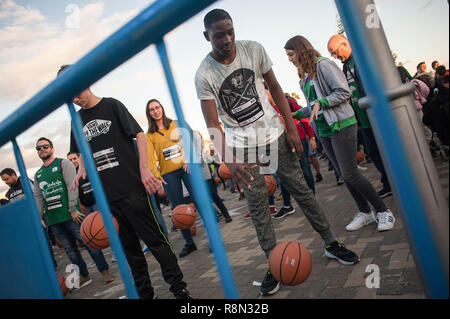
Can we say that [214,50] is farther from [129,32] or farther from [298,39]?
[129,32]

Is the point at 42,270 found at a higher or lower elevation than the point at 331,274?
higher

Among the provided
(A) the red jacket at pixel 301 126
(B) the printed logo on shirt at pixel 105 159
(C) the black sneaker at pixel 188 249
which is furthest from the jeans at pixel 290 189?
(A) the red jacket at pixel 301 126

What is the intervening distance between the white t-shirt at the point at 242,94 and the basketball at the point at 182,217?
2.48 m

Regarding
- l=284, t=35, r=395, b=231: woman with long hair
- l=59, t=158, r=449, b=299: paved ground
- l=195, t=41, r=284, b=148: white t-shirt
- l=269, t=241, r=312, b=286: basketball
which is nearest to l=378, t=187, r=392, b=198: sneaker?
l=59, t=158, r=449, b=299: paved ground

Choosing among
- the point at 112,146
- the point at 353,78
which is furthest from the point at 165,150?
the point at 353,78

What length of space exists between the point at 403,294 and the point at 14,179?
6.99 metres

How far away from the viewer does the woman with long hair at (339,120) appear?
3.34 m

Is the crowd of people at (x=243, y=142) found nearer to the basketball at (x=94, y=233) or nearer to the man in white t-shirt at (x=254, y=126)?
the man in white t-shirt at (x=254, y=126)

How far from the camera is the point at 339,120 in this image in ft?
10.9

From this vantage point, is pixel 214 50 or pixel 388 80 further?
pixel 214 50
